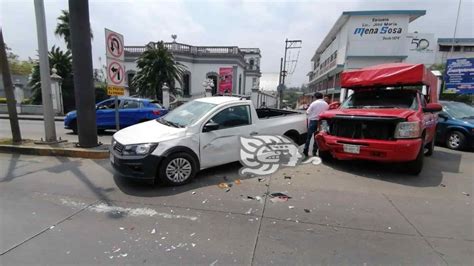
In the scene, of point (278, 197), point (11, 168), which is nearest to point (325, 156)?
point (278, 197)

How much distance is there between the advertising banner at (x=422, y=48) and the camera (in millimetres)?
43656

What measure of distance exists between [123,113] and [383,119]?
9236mm

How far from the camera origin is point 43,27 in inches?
263

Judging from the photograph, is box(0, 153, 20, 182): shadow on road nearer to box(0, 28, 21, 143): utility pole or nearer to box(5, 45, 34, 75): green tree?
box(0, 28, 21, 143): utility pole

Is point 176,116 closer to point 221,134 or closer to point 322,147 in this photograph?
point 221,134

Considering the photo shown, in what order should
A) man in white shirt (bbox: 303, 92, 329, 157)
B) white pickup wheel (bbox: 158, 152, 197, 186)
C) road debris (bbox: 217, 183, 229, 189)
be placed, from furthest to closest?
man in white shirt (bbox: 303, 92, 329, 157) → road debris (bbox: 217, 183, 229, 189) → white pickup wheel (bbox: 158, 152, 197, 186)

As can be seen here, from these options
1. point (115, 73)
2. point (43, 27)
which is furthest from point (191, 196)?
point (43, 27)

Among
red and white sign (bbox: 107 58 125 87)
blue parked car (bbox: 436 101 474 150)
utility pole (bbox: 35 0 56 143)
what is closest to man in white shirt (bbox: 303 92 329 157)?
blue parked car (bbox: 436 101 474 150)

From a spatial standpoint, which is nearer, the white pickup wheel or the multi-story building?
the white pickup wheel

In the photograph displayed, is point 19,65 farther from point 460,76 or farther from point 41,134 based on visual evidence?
point 460,76

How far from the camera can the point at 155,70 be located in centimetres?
2272

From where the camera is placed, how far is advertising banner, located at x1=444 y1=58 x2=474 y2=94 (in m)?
13.7

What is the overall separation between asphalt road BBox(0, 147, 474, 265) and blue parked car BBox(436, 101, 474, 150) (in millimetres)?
3795

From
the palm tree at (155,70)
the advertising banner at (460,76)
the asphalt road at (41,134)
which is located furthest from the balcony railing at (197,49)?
the advertising banner at (460,76)
